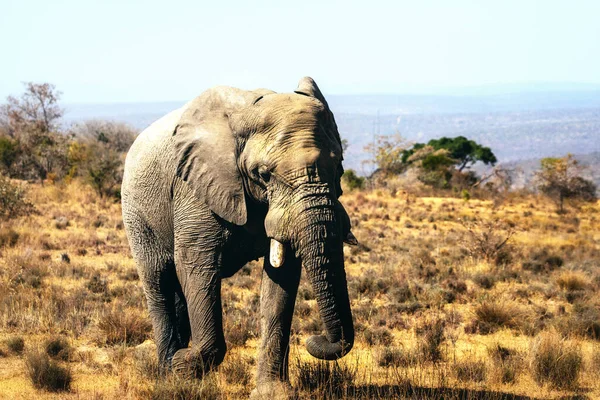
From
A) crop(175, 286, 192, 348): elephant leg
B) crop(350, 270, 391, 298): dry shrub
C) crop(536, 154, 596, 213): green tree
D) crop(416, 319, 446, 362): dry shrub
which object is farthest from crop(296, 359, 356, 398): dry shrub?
crop(536, 154, 596, 213): green tree

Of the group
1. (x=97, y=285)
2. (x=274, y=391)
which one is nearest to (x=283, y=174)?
(x=274, y=391)

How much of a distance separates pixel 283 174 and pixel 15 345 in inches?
170

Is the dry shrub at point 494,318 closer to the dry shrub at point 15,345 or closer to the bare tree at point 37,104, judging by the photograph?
the dry shrub at point 15,345

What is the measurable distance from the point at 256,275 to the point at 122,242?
472cm

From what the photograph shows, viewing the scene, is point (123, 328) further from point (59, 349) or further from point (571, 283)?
point (571, 283)

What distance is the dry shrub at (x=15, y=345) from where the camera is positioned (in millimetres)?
7652

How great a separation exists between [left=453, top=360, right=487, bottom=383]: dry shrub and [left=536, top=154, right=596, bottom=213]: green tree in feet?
73.2

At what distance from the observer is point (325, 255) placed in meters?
4.64

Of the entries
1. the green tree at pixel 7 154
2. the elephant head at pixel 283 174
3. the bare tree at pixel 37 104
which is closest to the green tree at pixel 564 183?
the green tree at pixel 7 154

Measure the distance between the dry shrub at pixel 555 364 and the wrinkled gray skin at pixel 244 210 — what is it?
2.83 m

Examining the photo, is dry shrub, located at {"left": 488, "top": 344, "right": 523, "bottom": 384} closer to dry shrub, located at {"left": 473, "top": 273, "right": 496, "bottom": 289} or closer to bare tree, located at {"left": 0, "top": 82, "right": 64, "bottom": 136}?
dry shrub, located at {"left": 473, "top": 273, "right": 496, "bottom": 289}

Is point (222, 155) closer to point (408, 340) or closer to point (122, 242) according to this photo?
point (408, 340)

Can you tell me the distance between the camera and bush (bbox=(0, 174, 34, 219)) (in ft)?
60.5

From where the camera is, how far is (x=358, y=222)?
72.3 ft
